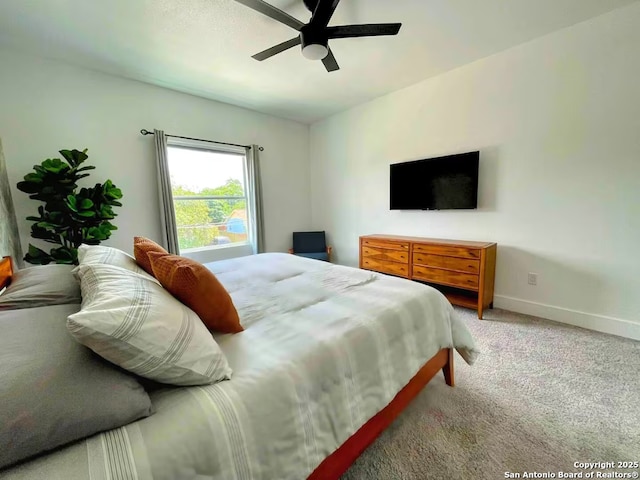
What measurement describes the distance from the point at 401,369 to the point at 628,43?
312 centimetres

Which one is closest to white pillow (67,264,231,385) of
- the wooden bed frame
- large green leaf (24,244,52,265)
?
the wooden bed frame

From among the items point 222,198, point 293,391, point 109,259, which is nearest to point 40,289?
point 109,259

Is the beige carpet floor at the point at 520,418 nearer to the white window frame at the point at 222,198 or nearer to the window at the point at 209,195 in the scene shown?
the white window frame at the point at 222,198

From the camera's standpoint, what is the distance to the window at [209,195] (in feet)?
11.5

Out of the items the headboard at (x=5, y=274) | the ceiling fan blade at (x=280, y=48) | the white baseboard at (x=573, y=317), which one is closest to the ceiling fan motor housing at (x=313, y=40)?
the ceiling fan blade at (x=280, y=48)

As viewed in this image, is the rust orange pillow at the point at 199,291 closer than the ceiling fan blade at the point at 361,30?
Yes

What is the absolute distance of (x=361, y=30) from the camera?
1839 mm

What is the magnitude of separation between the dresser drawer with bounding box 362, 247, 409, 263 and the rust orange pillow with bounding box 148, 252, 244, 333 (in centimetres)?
245

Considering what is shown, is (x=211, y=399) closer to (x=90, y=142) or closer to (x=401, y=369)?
(x=401, y=369)

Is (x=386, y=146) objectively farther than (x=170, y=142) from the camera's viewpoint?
Yes

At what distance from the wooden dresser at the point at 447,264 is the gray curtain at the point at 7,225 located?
3.55 metres

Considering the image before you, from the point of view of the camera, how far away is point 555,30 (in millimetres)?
2350

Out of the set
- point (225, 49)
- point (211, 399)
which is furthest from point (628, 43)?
point (211, 399)

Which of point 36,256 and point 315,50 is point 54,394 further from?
point 36,256
